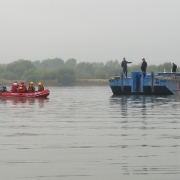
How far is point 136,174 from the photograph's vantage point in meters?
11.6

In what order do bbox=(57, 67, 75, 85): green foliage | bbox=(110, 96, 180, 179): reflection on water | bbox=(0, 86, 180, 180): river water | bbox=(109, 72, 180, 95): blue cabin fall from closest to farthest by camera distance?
bbox=(0, 86, 180, 180): river water → bbox=(110, 96, 180, 179): reflection on water → bbox=(109, 72, 180, 95): blue cabin → bbox=(57, 67, 75, 85): green foliage

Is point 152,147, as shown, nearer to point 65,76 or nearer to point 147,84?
point 147,84

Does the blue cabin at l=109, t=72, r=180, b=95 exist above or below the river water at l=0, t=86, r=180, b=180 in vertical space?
above

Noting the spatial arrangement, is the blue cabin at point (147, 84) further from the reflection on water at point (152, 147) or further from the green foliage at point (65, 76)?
the green foliage at point (65, 76)

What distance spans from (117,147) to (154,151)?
46.6 inches

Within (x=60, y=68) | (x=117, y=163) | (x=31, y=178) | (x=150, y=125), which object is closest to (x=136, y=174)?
(x=117, y=163)

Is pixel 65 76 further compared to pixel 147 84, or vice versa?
pixel 65 76

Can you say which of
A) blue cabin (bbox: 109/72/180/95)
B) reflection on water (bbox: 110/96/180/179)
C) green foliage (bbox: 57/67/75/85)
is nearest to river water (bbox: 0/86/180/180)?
reflection on water (bbox: 110/96/180/179)

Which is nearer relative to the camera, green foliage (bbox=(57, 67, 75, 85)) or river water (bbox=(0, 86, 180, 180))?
river water (bbox=(0, 86, 180, 180))

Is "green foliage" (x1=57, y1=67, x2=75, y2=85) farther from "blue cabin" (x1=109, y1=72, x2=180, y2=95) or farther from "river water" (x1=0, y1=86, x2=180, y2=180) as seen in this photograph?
"river water" (x1=0, y1=86, x2=180, y2=180)

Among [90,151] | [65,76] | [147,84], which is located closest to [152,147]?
[90,151]

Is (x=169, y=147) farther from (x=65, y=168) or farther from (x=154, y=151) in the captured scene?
(x=65, y=168)

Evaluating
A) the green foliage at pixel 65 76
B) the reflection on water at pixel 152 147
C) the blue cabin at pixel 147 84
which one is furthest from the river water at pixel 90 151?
the green foliage at pixel 65 76

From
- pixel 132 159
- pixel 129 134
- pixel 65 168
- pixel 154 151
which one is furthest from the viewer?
pixel 129 134
